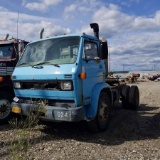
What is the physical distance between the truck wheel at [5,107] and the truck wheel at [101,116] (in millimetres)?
2604

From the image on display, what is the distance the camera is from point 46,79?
6184mm

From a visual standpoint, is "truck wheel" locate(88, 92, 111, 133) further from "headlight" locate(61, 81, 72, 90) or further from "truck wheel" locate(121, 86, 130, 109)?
"truck wheel" locate(121, 86, 130, 109)

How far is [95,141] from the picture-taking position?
20.4ft

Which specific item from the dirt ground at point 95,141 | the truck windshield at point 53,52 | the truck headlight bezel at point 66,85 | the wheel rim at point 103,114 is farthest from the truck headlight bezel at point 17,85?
the wheel rim at point 103,114

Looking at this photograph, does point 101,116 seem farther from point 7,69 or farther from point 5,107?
point 7,69

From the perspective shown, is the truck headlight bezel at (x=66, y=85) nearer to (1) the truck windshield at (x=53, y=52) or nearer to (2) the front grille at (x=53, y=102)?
(2) the front grille at (x=53, y=102)

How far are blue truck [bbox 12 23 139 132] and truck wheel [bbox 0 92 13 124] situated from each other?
1043mm

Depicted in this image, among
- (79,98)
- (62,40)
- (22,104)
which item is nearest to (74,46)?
(62,40)

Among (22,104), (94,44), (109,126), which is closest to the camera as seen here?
(22,104)

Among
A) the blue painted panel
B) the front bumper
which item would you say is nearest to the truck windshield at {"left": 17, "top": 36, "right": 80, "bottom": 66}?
the blue painted panel

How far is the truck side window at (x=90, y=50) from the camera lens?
6551mm

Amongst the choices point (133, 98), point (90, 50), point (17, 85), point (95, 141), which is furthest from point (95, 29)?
point (133, 98)

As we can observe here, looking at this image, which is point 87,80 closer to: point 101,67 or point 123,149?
point 101,67

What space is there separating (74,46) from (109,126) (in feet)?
8.43
